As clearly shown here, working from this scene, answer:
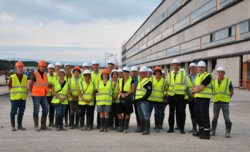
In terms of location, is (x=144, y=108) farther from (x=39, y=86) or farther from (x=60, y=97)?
Answer: (x=39, y=86)

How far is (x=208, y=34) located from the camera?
28.0m

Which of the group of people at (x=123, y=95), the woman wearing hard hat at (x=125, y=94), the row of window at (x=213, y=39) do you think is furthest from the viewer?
the row of window at (x=213, y=39)

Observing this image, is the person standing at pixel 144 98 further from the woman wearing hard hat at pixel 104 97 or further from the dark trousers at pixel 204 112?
the dark trousers at pixel 204 112

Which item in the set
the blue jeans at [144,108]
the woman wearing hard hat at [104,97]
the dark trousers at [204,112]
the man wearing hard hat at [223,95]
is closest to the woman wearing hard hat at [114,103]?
the woman wearing hard hat at [104,97]

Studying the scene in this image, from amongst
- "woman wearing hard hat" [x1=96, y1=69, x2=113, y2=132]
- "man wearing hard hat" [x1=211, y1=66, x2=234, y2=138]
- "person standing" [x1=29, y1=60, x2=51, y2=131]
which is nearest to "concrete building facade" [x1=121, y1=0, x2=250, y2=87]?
"man wearing hard hat" [x1=211, y1=66, x2=234, y2=138]

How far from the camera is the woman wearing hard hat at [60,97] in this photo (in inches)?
275

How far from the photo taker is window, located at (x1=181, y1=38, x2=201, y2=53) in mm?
30812

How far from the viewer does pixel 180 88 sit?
6.83 meters

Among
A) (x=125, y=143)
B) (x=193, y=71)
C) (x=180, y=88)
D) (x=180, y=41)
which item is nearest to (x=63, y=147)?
(x=125, y=143)

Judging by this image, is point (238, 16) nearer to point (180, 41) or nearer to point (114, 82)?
point (180, 41)

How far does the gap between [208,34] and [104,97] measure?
2465 cm

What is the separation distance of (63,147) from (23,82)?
3.11 meters

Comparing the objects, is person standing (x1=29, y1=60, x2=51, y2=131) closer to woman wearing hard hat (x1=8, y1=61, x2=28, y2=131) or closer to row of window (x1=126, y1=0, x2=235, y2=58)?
woman wearing hard hat (x1=8, y1=61, x2=28, y2=131)

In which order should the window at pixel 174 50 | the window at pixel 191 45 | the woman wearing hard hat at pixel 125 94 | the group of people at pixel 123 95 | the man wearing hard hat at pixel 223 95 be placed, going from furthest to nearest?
the window at pixel 174 50, the window at pixel 191 45, the woman wearing hard hat at pixel 125 94, the group of people at pixel 123 95, the man wearing hard hat at pixel 223 95
